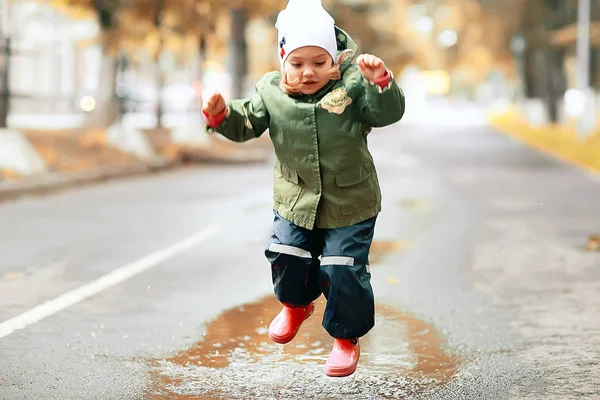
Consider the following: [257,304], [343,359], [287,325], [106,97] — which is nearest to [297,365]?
[287,325]

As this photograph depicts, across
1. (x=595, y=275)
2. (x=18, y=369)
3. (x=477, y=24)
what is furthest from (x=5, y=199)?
(x=477, y=24)

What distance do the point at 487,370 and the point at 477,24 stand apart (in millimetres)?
48251

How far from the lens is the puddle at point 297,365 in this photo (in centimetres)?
548

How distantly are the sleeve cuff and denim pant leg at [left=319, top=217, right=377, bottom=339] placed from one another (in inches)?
26.8

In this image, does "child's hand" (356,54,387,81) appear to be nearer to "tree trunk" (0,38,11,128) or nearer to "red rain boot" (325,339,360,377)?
"red rain boot" (325,339,360,377)

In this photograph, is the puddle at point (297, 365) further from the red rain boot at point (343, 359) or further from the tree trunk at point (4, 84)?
the tree trunk at point (4, 84)

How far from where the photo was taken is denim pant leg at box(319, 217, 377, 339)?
541cm

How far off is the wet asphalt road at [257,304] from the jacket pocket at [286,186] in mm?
834

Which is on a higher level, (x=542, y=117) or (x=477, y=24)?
(x=477, y=24)

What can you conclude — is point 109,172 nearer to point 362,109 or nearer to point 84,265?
point 84,265

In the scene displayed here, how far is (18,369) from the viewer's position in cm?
593

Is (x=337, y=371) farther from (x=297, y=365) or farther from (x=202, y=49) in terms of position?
(x=202, y=49)

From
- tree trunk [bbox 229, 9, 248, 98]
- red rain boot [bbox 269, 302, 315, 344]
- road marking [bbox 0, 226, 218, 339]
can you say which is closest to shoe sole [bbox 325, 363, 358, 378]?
red rain boot [bbox 269, 302, 315, 344]

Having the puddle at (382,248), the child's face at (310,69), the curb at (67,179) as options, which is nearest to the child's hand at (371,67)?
the child's face at (310,69)
